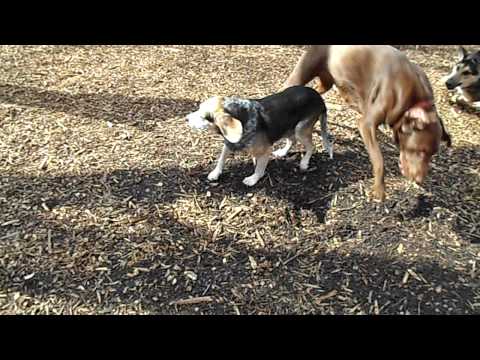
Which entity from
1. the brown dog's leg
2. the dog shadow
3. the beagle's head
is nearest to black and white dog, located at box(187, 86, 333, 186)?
the beagle's head

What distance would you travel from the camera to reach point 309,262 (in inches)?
147

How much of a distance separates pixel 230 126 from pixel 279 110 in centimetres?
61

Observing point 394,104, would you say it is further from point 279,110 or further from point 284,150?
point 284,150

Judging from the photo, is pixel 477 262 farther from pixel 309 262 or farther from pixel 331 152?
pixel 331 152

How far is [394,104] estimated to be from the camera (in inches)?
154

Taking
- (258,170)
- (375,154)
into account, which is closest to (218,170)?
(258,170)

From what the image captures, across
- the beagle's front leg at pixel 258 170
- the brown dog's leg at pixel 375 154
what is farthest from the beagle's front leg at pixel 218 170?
the brown dog's leg at pixel 375 154

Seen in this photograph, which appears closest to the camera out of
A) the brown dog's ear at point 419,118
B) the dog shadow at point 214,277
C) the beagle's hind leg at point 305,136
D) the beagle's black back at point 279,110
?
the dog shadow at point 214,277

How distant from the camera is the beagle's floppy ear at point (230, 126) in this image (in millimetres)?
3873

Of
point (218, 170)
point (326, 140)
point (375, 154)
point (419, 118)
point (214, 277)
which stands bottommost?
point (214, 277)

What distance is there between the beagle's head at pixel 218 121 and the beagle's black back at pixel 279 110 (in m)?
0.14

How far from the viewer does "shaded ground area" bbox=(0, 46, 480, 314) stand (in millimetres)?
3455

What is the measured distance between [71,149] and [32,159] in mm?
379

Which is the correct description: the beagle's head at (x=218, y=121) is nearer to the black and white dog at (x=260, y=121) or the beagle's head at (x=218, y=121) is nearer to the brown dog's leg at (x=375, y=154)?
the black and white dog at (x=260, y=121)
